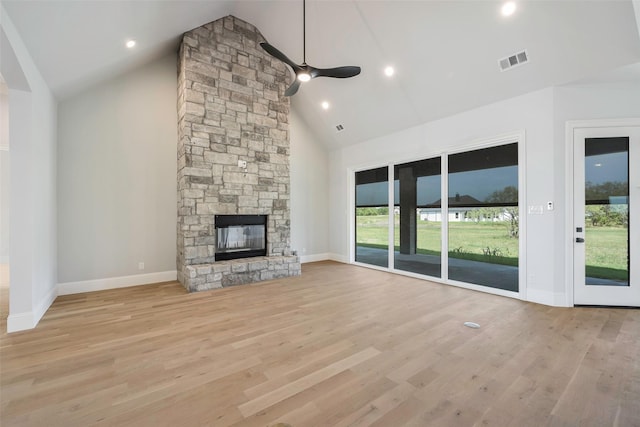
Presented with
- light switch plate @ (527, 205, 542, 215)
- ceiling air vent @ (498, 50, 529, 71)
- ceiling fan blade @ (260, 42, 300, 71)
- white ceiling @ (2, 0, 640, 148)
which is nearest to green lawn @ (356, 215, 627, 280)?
light switch plate @ (527, 205, 542, 215)

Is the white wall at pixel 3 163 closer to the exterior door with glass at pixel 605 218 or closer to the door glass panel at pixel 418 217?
the door glass panel at pixel 418 217

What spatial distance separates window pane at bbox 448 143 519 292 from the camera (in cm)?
430

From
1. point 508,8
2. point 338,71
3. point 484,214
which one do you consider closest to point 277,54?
point 338,71

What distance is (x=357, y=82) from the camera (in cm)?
511

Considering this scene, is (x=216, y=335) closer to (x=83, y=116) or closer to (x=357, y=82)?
(x=83, y=116)

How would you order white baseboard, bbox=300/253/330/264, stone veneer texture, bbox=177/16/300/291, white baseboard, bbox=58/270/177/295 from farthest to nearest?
white baseboard, bbox=300/253/330/264
stone veneer texture, bbox=177/16/300/291
white baseboard, bbox=58/270/177/295

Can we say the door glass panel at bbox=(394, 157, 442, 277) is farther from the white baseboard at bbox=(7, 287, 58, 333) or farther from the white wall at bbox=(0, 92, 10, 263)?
the white wall at bbox=(0, 92, 10, 263)

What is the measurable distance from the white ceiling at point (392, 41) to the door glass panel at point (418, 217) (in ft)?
3.21

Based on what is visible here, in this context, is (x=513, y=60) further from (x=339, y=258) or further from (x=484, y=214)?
(x=339, y=258)

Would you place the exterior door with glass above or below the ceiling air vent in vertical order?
below

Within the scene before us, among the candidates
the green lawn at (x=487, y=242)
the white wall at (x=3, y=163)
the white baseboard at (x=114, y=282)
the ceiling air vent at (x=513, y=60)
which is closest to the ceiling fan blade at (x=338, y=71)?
the ceiling air vent at (x=513, y=60)

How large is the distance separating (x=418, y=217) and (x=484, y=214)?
4.07 feet

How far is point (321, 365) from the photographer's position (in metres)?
2.26

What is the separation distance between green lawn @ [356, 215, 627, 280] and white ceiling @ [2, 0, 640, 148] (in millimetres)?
2011
